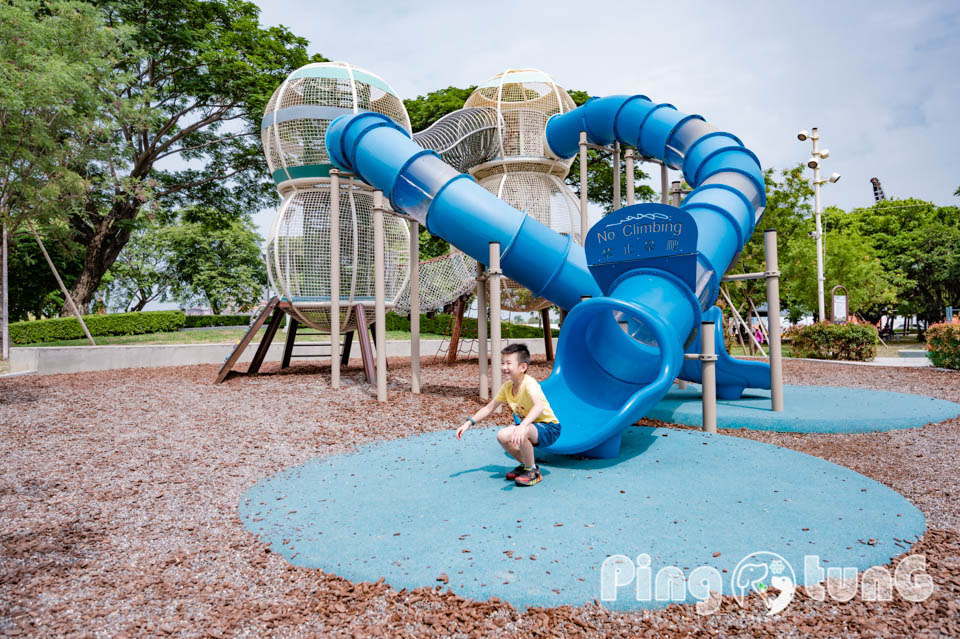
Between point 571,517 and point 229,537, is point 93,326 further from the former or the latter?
point 571,517

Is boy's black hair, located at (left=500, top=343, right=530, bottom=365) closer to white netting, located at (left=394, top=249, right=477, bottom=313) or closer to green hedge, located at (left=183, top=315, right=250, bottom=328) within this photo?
white netting, located at (left=394, top=249, right=477, bottom=313)

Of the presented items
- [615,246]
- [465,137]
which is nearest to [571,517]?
[615,246]

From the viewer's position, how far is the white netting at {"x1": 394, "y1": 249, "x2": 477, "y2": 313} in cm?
1399

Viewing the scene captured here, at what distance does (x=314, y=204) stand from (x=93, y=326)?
43.8ft

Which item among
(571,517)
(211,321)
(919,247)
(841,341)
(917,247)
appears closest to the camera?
(571,517)

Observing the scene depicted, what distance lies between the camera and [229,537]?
347 cm

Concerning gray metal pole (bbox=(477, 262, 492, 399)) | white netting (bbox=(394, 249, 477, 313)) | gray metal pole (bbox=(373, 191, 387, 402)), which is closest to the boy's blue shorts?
gray metal pole (bbox=(477, 262, 492, 399))

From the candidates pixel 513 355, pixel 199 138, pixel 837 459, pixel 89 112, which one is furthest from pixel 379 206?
pixel 199 138

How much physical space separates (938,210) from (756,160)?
45.8 m

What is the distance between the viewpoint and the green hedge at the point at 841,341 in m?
15.6

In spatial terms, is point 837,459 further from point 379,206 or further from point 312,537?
point 379,206

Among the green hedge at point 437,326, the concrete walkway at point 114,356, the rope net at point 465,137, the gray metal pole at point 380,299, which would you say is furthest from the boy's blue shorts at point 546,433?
the green hedge at point 437,326

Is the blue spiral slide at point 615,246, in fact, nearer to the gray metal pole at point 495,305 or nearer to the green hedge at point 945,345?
the gray metal pole at point 495,305

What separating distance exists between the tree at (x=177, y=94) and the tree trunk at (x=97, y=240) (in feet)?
0.11
